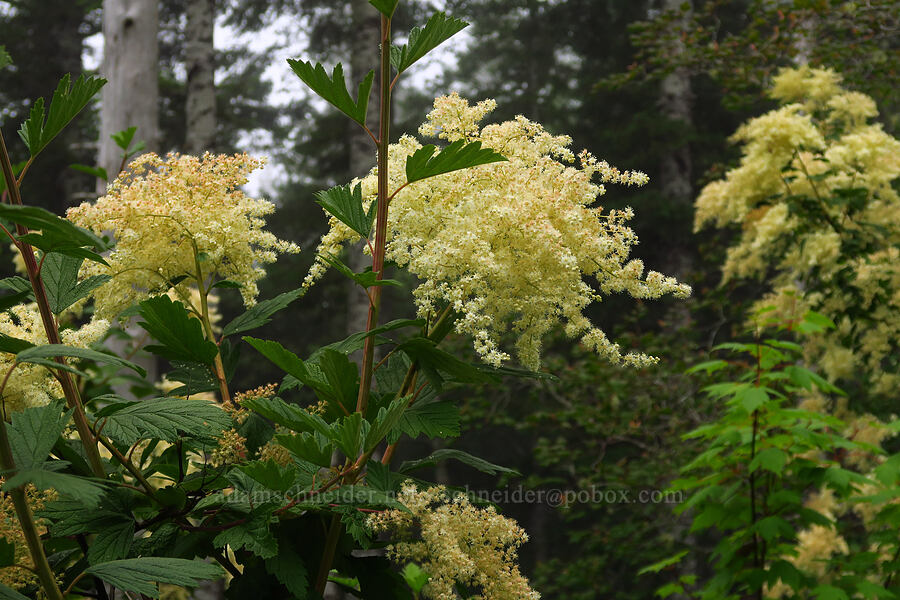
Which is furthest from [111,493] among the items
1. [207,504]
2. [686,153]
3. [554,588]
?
[686,153]

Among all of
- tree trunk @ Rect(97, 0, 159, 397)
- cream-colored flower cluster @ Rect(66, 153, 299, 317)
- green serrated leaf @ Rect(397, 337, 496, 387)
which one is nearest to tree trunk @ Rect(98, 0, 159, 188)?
tree trunk @ Rect(97, 0, 159, 397)

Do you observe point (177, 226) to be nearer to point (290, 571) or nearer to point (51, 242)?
point (51, 242)

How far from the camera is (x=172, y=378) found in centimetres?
105

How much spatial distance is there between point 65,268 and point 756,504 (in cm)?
187

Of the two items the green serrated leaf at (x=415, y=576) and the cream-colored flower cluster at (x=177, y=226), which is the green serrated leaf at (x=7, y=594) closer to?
the green serrated leaf at (x=415, y=576)

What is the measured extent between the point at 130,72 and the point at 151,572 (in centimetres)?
398

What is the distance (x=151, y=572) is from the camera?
717 millimetres

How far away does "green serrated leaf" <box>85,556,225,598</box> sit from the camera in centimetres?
70

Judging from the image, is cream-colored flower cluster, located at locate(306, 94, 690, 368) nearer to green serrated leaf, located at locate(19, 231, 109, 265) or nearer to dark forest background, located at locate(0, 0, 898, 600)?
green serrated leaf, located at locate(19, 231, 109, 265)

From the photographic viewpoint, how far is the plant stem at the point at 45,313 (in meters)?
0.74

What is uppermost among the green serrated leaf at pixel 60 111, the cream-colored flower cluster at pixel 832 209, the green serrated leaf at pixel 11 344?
the cream-colored flower cluster at pixel 832 209

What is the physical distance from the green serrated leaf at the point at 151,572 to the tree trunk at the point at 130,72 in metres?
3.71

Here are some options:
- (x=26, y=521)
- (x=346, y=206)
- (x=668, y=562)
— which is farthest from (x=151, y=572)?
(x=668, y=562)

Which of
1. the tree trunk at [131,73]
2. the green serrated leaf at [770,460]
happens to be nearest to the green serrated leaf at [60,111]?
the green serrated leaf at [770,460]
